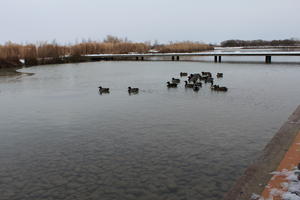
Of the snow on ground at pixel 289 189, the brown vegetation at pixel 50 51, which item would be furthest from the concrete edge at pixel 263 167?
the brown vegetation at pixel 50 51

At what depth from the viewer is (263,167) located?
8.09 meters

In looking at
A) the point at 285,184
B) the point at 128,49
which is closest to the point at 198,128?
the point at 285,184

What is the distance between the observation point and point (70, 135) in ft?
40.0

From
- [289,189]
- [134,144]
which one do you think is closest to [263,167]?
[289,189]

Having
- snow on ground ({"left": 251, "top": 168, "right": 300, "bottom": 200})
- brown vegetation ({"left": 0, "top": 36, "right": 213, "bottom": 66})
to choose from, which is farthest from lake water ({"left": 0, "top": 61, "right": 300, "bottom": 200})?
brown vegetation ({"left": 0, "top": 36, "right": 213, "bottom": 66})

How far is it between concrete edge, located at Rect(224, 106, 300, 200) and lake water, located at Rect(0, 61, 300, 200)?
299 mm

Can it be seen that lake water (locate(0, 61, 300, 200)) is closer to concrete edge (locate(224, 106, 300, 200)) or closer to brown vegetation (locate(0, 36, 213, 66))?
concrete edge (locate(224, 106, 300, 200))

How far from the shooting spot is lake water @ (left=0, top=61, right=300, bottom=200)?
766 centimetres

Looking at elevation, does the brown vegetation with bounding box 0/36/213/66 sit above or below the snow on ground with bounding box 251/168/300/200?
above

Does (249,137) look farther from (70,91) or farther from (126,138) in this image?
(70,91)

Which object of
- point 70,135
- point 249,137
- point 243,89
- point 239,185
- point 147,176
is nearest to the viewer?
point 239,185

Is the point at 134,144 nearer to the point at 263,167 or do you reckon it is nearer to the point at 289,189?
the point at 263,167

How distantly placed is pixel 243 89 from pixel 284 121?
1021cm

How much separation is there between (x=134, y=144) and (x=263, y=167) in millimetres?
4534
